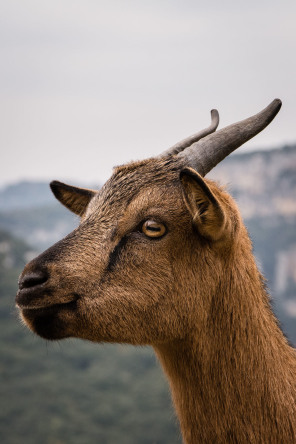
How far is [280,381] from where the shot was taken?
5949 mm

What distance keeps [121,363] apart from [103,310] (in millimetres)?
119293

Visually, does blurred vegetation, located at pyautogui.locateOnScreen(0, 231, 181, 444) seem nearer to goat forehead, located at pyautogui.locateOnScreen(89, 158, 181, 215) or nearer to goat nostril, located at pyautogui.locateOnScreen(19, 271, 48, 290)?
goat forehead, located at pyautogui.locateOnScreen(89, 158, 181, 215)

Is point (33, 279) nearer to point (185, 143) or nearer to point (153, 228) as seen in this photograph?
point (153, 228)

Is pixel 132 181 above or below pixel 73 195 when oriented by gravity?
below

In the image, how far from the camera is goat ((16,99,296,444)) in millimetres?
5715

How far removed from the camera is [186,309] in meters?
5.87

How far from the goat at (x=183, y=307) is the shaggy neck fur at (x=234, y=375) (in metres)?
0.01

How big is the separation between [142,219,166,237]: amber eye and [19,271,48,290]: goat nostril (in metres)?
1.13

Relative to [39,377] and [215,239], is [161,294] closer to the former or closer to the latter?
[215,239]

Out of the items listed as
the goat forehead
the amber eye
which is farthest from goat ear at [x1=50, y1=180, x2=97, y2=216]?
the amber eye

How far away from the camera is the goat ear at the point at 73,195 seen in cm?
720

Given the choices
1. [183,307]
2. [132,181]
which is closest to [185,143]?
[132,181]

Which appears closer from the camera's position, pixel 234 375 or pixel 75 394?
pixel 234 375

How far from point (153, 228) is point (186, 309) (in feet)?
2.98
